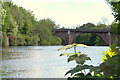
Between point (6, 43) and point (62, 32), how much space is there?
55.7 ft

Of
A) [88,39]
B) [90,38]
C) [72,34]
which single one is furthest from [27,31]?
[90,38]

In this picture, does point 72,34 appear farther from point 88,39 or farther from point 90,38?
point 90,38

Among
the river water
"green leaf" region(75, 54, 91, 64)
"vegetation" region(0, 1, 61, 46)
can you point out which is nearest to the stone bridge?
"vegetation" region(0, 1, 61, 46)

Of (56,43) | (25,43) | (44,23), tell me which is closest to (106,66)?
(25,43)

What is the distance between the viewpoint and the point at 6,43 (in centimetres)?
3075

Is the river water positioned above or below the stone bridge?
below

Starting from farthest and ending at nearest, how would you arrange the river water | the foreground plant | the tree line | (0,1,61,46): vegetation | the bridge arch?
the bridge arch, the tree line, (0,1,61,46): vegetation, the river water, the foreground plant

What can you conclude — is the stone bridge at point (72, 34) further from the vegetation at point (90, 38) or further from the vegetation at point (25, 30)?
the vegetation at point (90, 38)

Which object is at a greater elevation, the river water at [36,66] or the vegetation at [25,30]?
the vegetation at [25,30]

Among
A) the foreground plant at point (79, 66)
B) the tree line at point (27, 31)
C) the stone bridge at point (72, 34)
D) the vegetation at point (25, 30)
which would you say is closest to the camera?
the foreground plant at point (79, 66)

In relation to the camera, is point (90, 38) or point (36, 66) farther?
point (90, 38)

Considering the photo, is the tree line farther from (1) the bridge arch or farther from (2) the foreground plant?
(2) the foreground plant

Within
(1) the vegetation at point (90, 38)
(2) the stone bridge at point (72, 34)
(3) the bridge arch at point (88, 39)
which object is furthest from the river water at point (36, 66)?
(1) the vegetation at point (90, 38)

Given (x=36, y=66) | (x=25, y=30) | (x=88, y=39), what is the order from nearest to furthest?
(x=36, y=66), (x=25, y=30), (x=88, y=39)
